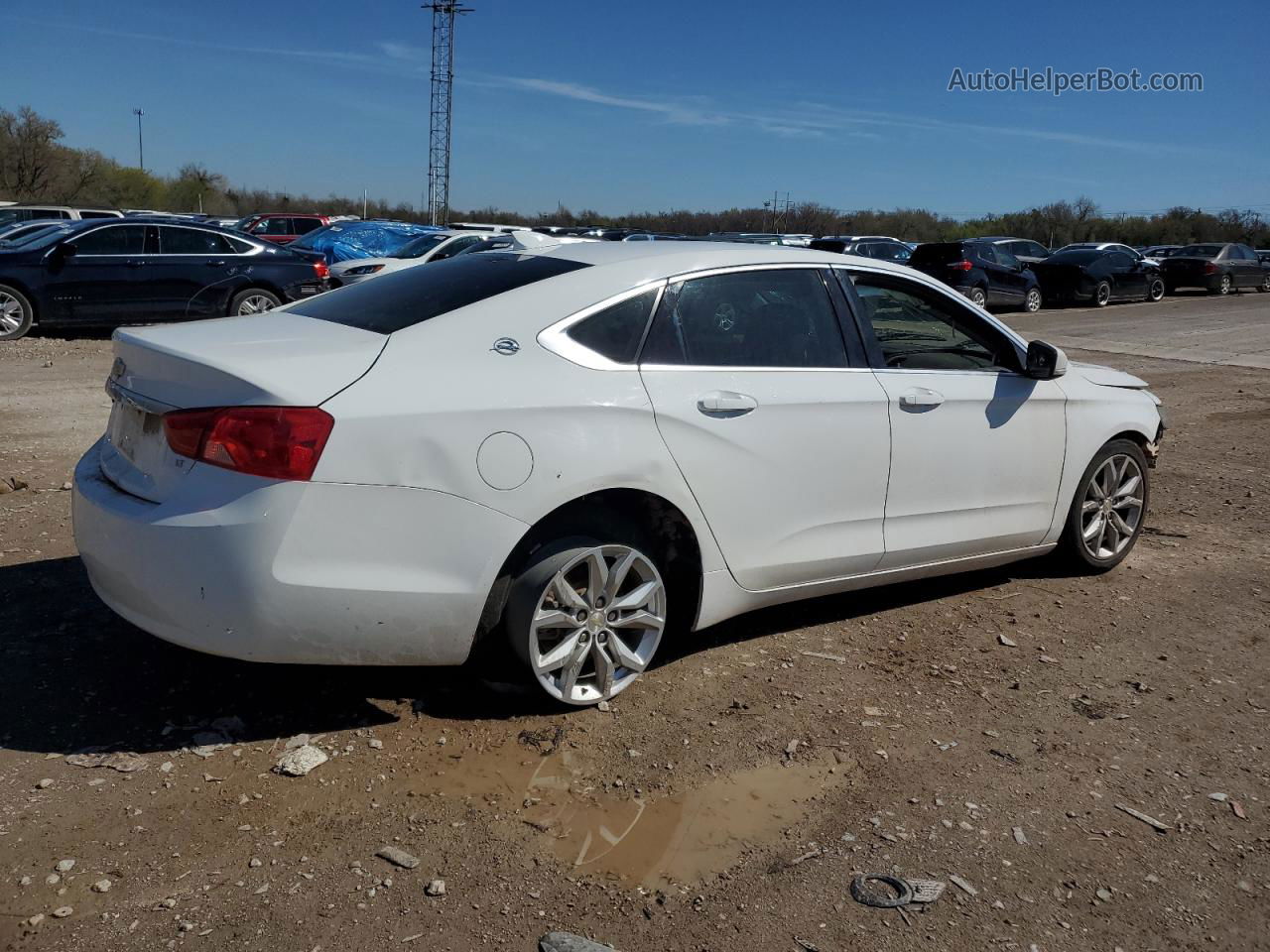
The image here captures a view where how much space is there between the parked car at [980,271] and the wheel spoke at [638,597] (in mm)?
A: 20092

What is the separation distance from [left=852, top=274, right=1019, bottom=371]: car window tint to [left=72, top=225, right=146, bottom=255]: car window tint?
12363mm

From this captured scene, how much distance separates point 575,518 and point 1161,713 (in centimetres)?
234

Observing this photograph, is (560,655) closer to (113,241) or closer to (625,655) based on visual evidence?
(625,655)

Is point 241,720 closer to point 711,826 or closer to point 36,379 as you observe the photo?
point 711,826

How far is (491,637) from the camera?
3908 mm

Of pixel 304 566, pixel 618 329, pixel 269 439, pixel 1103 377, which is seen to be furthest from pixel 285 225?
pixel 304 566

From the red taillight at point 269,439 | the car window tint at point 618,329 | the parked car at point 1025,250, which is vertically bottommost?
the red taillight at point 269,439

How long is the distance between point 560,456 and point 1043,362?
259cm

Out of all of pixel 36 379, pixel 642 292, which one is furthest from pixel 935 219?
pixel 642 292

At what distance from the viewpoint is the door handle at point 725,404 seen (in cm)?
406

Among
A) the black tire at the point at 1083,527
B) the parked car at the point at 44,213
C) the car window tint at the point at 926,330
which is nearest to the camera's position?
the car window tint at the point at 926,330

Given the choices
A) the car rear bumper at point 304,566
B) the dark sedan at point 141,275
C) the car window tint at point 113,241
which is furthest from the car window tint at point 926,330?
the car window tint at point 113,241

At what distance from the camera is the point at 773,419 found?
4.23 m

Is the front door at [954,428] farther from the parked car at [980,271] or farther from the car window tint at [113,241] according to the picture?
the parked car at [980,271]
